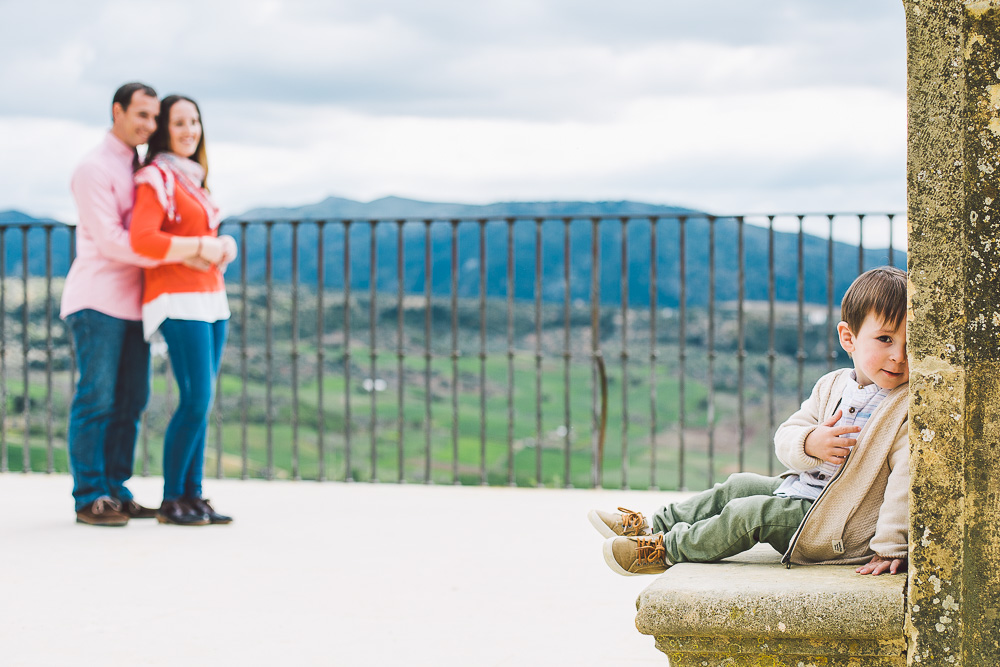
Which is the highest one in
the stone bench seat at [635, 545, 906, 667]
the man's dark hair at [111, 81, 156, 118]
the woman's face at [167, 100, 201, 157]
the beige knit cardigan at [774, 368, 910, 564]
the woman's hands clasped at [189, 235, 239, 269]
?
the man's dark hair at [111, 81, 156, 118]

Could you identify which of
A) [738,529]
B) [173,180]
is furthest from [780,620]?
[173,180]

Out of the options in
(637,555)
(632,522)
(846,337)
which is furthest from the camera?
(632,522)

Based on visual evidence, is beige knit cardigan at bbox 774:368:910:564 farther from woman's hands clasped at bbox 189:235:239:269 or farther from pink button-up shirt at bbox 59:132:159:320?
pink button-up shirt at bbox 59:132:159:320

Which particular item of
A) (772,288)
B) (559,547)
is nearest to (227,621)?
(559,547)

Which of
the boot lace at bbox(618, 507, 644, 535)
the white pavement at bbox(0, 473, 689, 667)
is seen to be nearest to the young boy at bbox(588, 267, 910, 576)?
the boot lace at bbox(618, 507, 644, 535)

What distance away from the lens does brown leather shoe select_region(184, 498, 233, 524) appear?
3.73m

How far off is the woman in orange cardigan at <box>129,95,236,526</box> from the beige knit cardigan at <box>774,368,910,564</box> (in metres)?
2.36

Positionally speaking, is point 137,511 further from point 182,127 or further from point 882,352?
point 882,352

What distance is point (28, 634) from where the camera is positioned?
238 centimetres

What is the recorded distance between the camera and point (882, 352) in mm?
1769

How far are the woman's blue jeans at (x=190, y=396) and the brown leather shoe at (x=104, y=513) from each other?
0.17 metres

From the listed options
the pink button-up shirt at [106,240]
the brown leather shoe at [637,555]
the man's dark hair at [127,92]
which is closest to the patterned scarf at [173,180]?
the pink button-up shirt at [106,240]

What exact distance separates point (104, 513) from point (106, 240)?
3.19 ft

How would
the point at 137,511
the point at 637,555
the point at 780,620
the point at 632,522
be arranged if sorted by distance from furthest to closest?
the point at 137,511, the point at 632,522, the point at 637,555, the point at 780,620
